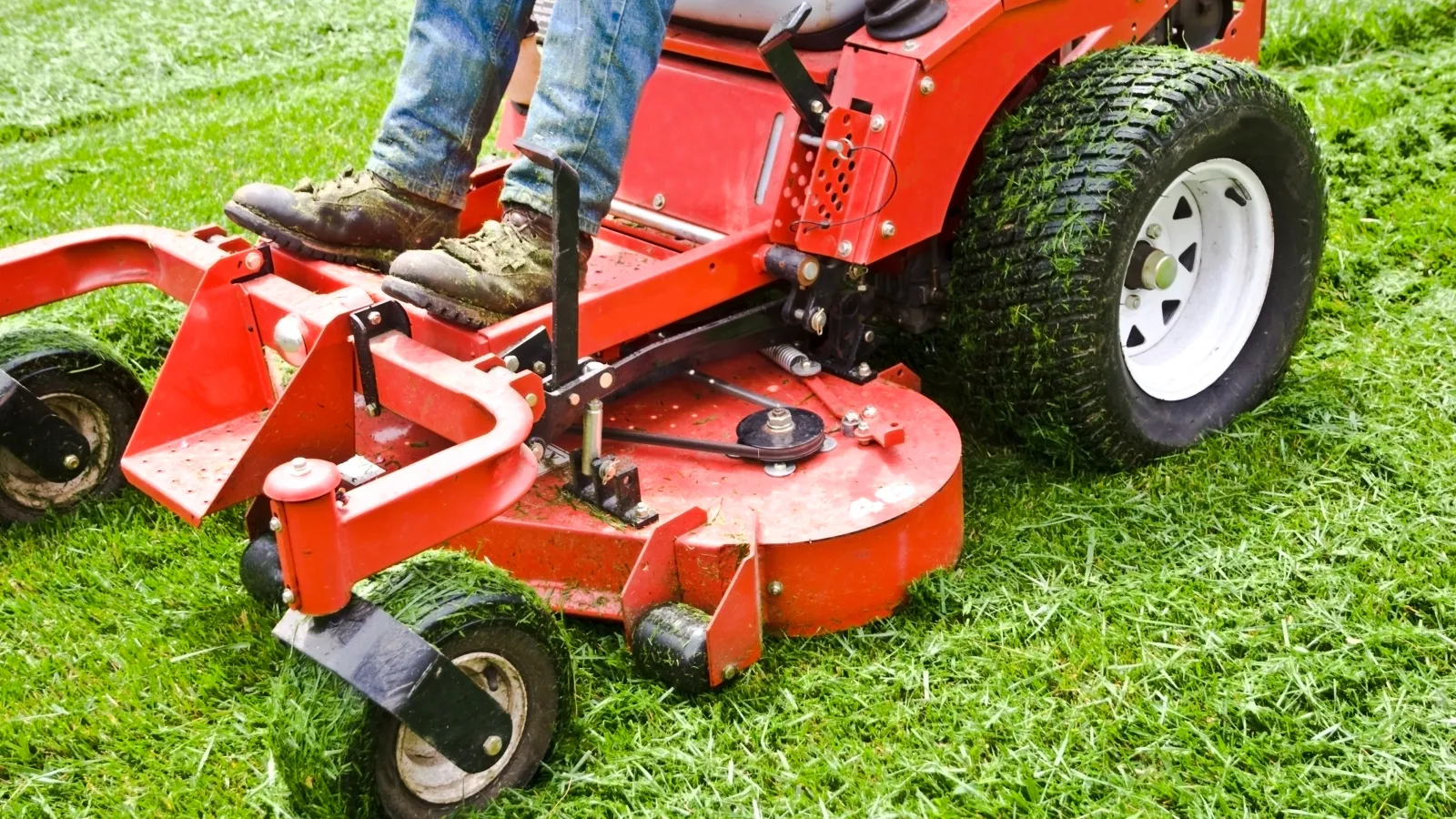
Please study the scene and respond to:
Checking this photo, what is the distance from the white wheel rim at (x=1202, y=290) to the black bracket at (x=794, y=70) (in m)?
0.80

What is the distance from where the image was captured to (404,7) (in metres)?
7.26

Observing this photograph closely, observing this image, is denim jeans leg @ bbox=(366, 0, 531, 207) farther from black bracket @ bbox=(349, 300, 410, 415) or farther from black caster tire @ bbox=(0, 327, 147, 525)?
black caster tire @ bbox=(0, 327, 147, 525)

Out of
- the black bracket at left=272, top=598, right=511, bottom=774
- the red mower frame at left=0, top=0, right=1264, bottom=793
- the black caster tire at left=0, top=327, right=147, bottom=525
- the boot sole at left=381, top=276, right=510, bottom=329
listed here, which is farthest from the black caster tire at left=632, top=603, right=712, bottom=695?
the black caster tire at left=0, top=327, right=147, bottom=525

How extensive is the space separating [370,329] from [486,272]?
0.67 feet

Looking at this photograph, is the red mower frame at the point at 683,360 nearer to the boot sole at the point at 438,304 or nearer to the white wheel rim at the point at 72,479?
the boot sole at the point at 438,304

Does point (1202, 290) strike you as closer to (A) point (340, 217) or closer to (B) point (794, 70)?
(B) point (794, 70)

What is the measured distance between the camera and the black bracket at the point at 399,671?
1.82m

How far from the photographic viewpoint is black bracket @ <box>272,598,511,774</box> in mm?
1822

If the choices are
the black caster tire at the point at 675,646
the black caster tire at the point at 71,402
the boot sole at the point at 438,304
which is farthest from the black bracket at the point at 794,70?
the black caster tire at the point at 71,402

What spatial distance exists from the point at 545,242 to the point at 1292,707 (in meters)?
1.39

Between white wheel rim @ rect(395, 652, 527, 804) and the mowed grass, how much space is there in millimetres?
102

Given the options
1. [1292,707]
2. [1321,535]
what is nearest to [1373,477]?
[1321,535]

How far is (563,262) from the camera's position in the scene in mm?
2238

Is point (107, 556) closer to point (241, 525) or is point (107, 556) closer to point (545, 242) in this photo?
point (241, 525)
